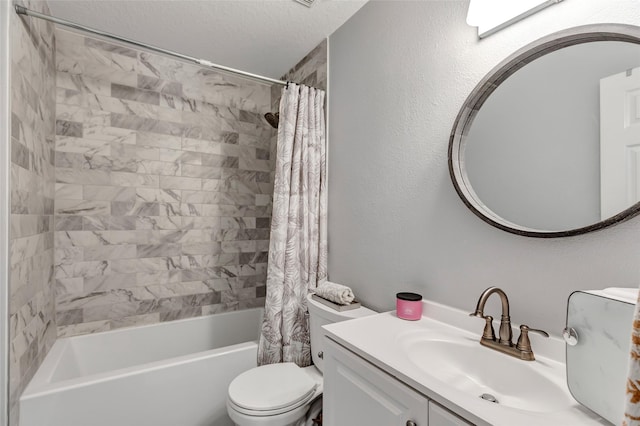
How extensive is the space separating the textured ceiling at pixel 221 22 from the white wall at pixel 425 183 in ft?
0.60

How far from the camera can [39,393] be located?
4.35 ft

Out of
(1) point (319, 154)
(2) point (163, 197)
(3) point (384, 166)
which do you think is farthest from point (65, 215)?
(3) point (384, 166)

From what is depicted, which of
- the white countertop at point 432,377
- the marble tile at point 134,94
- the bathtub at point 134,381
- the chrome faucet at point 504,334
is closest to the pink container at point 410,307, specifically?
the white countertop at point 432,377

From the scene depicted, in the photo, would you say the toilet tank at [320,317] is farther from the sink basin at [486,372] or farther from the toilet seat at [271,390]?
the sink basin at [486,372]

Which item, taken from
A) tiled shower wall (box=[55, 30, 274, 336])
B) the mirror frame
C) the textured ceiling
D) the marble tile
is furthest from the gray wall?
the marble tile

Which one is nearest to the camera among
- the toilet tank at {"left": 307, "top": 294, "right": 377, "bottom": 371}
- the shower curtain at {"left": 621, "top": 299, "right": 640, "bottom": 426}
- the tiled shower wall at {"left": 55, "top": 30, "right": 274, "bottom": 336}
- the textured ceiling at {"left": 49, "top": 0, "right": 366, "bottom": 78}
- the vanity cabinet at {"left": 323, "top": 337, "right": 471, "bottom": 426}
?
the shower curtain at {"left": 621, "top": 299, "right": 640, "bottom": 426}

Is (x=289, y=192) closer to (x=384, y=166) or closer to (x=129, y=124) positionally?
(x=384, y=166)

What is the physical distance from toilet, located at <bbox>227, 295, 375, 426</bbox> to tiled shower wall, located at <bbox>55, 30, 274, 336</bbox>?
109 centimetres

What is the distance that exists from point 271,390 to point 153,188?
1647mm

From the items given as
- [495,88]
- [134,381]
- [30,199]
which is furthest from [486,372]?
[30,199]

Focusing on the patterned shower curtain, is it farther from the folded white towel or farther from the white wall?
the folded white towel

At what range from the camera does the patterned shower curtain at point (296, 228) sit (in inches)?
70.9

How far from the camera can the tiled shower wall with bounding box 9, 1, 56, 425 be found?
124 cm

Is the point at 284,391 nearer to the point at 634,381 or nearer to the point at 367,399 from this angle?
the point at 367,399
